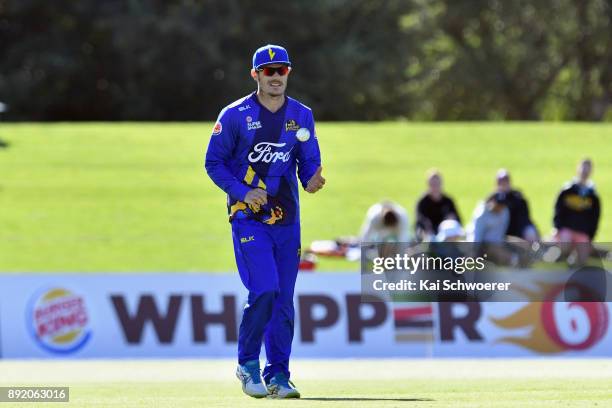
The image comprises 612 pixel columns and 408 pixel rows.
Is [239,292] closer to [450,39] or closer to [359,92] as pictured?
[359,92]

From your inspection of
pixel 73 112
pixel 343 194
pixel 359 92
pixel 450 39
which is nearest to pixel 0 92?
pixel 73 112

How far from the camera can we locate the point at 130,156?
28266mm

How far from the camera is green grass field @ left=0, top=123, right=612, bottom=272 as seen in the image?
2248cm

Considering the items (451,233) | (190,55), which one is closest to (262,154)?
(451,233)

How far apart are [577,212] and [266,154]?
10.0 metres

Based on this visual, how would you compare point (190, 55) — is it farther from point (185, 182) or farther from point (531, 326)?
A: point (531, 326)

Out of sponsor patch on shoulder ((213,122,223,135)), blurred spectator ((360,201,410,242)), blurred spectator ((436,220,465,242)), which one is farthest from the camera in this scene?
blurred spectator ((360,201,410,242))

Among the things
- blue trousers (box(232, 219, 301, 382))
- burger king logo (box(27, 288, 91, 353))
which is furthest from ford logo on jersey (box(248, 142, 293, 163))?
burger king logo (box(27, 288, 91, 353))

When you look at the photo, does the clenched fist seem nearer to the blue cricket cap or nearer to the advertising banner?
the blue cricket cap

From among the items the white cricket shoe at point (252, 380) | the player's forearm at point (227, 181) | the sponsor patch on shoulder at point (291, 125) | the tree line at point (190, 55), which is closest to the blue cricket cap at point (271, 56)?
the sponsor patch on shoulder at point (291, 125)

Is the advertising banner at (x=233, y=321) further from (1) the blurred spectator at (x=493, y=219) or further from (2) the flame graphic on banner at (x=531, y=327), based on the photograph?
(1) the blurred spectator at (x=493, y=219)

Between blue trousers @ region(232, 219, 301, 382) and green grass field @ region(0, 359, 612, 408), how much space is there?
0.33m

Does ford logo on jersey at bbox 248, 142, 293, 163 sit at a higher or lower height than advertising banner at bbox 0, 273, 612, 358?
higher

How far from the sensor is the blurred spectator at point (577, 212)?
705 inches
